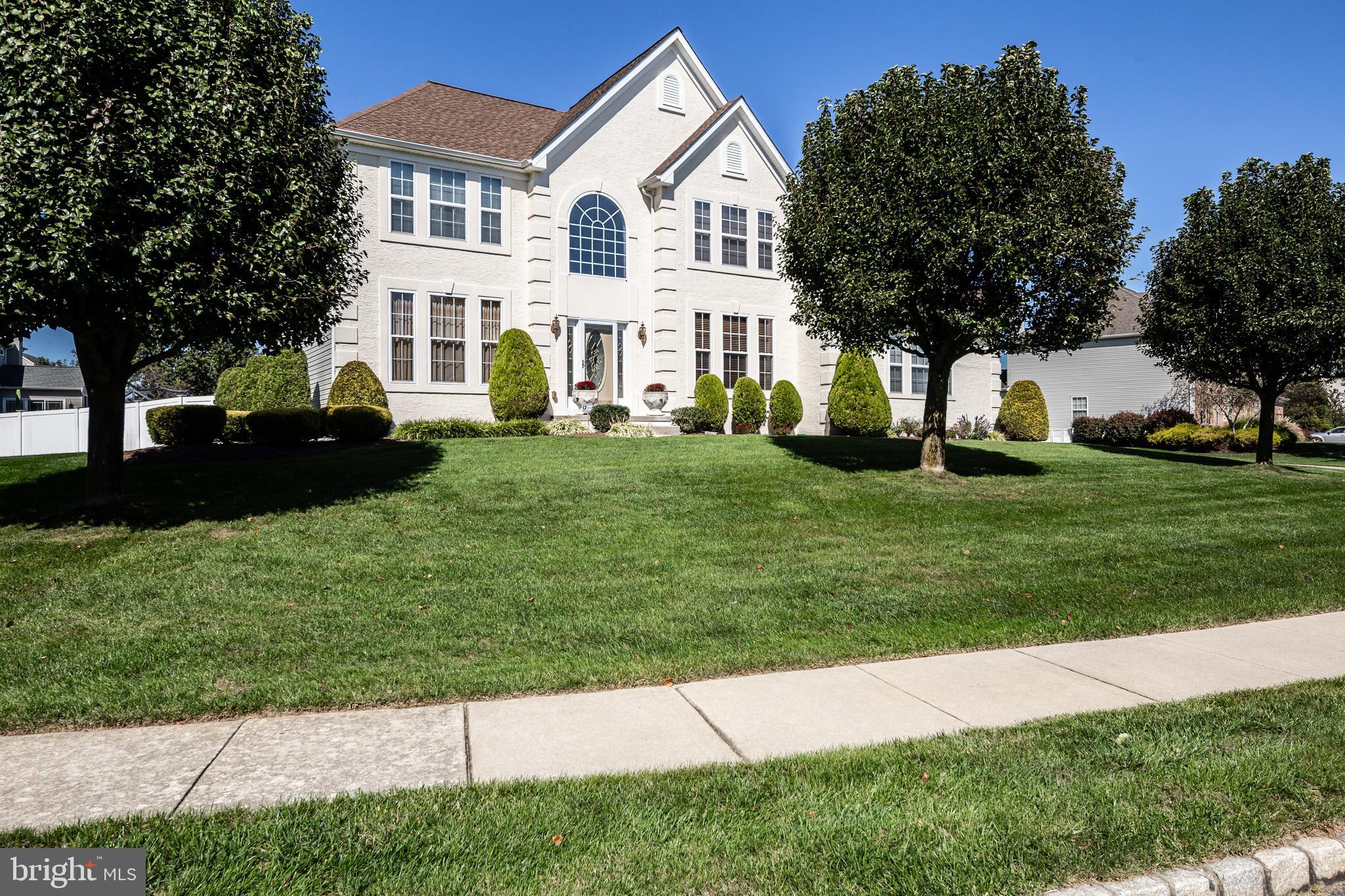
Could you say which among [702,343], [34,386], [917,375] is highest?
[702,343]

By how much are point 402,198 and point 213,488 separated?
10455 millimetres

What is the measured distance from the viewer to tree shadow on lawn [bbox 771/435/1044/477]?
15273 millimetres

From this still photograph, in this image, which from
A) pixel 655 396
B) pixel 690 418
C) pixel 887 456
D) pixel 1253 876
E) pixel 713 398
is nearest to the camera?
pixel 1253 876

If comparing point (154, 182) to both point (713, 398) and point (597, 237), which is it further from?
point (713, 398)

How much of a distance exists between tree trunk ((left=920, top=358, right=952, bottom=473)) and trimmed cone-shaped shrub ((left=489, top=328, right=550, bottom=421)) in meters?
9.73

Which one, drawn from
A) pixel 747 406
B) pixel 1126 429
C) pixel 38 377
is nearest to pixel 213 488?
pixel 747 406

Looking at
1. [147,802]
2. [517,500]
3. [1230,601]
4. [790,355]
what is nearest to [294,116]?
[517,500]

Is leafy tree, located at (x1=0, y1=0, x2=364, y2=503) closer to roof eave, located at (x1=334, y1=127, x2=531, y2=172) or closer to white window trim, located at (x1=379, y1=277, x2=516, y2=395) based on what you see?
roof eave, located at (x1=334, y1=127, x2=531, y2=172)

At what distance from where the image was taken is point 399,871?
3.07 m

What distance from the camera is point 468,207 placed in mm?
20406

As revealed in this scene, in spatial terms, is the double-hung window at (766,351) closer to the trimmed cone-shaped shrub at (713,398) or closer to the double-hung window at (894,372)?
the trimmed cone-shaped shrub at (713,398)

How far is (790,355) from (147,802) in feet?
72.6

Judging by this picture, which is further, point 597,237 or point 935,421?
point 597,237

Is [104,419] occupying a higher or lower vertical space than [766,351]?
lower
